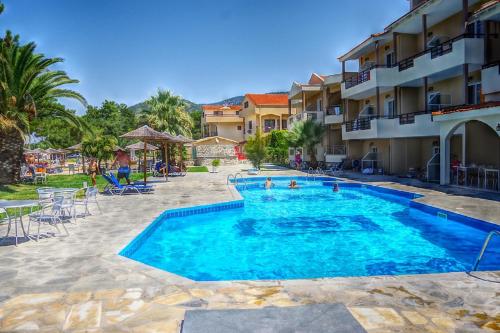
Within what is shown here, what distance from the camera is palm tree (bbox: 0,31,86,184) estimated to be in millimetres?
17656

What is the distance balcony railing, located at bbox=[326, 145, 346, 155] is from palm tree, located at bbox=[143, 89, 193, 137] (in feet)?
44.9

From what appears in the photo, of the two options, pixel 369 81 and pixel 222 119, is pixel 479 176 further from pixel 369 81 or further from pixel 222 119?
pixel 222 119

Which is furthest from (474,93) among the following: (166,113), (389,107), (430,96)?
(166,113)

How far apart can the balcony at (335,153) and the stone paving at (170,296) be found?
23.2m

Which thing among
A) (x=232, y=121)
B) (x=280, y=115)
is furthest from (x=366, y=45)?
(x=232, y=121)

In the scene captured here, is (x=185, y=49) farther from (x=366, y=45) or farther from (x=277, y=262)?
(x=277, y=262)

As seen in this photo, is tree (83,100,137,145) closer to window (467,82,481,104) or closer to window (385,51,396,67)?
window (385,51,396,67)

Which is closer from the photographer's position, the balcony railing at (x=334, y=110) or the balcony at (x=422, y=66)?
the balcony at (x=422, y=66)

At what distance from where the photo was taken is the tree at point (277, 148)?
40.8m

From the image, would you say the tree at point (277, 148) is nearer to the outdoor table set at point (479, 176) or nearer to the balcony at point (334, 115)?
the balcony at point (334, 115)

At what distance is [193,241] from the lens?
9.98m

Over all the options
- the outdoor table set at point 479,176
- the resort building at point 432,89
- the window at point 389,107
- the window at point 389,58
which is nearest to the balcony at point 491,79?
the resort building at point 432,89

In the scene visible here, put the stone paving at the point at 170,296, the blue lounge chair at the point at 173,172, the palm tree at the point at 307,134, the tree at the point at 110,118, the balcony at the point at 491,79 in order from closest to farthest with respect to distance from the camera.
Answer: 1. the stone paving at the point at 170,296
2. the balcony at the point at 491,79
3. the blue lounge chair at the point at 173,172
4. the palm tree at the point at 307,134
5. the tree at the point at 110,118

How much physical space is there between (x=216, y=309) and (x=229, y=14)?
17.1 metres
